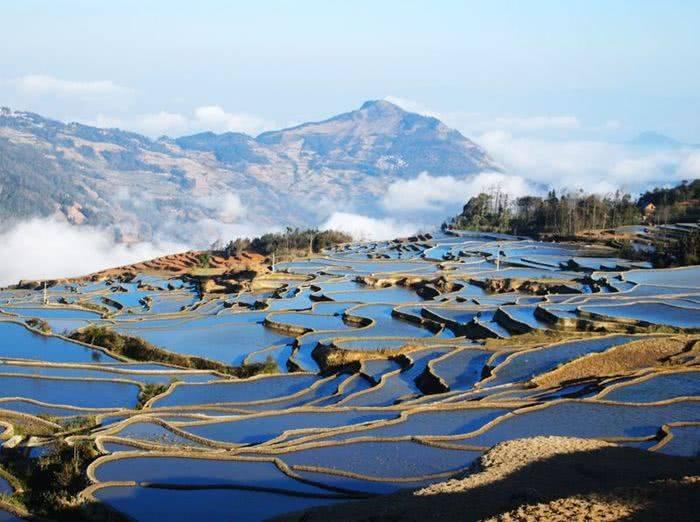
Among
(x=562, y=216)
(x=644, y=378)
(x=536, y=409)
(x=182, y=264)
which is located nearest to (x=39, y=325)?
(x=536, y=409)

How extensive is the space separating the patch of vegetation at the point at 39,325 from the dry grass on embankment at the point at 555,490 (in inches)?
765

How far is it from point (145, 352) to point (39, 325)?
6431 millimetres

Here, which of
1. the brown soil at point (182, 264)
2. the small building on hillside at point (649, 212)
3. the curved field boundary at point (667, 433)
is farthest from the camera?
the small building on hillside at point (649, 212)

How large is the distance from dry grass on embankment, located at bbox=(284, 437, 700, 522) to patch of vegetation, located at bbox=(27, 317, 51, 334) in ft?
63.8

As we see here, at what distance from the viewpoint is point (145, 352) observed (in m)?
24.2

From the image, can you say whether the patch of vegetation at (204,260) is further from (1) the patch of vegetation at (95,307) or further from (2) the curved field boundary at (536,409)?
(2) the curved field boundary at (536,409)

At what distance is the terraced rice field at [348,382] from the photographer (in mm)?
12766

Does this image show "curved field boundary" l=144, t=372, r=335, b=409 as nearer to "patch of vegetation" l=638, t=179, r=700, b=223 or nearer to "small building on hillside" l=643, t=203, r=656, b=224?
"patch of vegetation" l=638, t=179, r=700, b=223

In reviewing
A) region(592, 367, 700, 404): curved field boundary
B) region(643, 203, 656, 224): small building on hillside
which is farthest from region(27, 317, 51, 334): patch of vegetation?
region(643, 203, 656, 224): small building on hillside

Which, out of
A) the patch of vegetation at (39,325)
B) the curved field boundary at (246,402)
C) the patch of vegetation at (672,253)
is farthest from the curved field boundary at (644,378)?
the patch of vegetation at (672,253)

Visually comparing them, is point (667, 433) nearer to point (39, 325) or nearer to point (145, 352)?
point (145, 352)

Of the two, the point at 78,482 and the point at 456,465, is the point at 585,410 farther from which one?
the point at 78,482

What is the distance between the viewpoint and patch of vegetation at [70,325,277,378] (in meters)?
21.7

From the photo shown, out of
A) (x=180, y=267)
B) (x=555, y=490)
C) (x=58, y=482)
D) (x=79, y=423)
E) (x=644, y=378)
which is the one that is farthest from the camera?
(x=180, y=267)
